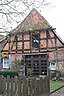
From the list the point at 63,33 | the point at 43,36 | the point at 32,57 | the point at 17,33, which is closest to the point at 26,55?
the point at 32,57

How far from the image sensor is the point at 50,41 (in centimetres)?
2425

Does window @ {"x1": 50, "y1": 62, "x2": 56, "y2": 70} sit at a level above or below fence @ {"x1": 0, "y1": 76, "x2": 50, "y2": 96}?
below

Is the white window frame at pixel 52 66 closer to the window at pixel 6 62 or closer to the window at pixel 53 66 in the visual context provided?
the window at pixel 53 66

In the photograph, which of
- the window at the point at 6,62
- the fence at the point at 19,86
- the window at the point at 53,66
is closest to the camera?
the fence at the point at 19,86

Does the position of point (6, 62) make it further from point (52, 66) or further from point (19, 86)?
point (19, 86)

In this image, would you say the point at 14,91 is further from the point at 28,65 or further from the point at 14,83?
the point at 28,65

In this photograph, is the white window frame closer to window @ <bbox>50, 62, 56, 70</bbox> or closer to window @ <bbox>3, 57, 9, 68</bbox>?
window @ <bbox>50, 62, 56, 70</bbox>

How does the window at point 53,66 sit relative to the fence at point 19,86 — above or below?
below

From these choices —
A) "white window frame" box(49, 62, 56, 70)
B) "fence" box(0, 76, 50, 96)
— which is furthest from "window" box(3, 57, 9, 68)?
"fence" box(0, 76, 50, 96)

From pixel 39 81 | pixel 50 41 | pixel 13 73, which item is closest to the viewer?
pixel 39 81

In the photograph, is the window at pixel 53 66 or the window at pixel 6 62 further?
the window at pixel 6 62

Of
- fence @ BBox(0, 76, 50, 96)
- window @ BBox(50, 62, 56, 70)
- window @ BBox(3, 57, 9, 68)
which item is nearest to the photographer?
fence @ BBox(0, 76, 50, 96)

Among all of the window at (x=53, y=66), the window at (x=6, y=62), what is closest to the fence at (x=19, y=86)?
the window at (x=53, y=66)

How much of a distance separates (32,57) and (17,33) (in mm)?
15128
